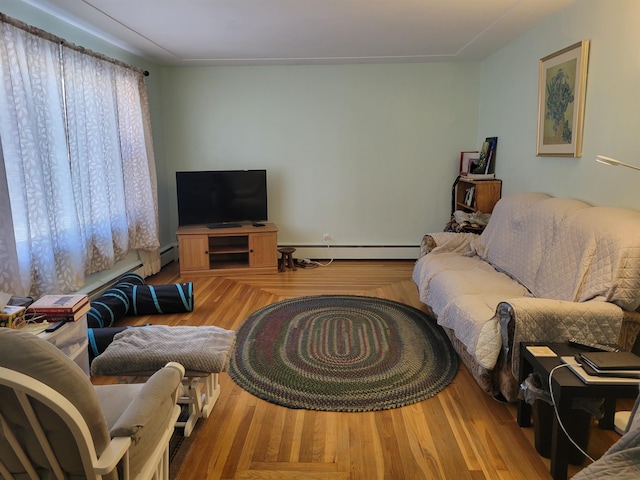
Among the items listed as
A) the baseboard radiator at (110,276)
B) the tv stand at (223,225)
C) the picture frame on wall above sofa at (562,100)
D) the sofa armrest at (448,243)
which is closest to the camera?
the picture frame on wall above sofa at (562,100)

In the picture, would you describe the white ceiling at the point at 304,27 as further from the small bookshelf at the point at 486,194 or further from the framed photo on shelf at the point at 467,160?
the small bookshelf at the point at 486,194

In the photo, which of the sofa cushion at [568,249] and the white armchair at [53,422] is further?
the sofa cushion at [568,249]

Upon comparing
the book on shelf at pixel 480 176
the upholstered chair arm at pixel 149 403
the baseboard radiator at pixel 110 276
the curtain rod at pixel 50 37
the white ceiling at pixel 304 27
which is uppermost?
the white ceiling at pixel 304 27

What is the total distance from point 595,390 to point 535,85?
289 cm

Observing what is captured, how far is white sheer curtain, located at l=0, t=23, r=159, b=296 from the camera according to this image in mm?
2867

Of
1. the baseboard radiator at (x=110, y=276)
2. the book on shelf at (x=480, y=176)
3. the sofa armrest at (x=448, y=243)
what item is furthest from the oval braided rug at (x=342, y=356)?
the book on shelf at (x=480, y=176)

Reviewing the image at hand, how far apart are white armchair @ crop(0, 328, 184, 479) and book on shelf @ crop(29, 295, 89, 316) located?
110 centimetres

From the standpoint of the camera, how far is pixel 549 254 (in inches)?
A: 116

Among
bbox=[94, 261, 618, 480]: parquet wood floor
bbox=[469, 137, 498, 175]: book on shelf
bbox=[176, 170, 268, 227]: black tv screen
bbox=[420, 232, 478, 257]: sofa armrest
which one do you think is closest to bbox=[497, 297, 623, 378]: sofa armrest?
bbox=[94, 261, 618, 480]: parquet wood floor

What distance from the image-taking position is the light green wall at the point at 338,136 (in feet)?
17.7

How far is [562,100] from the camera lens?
11.1 ft

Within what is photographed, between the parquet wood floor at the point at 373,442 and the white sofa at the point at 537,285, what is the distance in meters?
0.23

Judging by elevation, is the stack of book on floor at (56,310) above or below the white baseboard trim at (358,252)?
above

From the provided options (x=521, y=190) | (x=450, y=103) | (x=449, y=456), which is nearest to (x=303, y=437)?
(x=449, y=456)
